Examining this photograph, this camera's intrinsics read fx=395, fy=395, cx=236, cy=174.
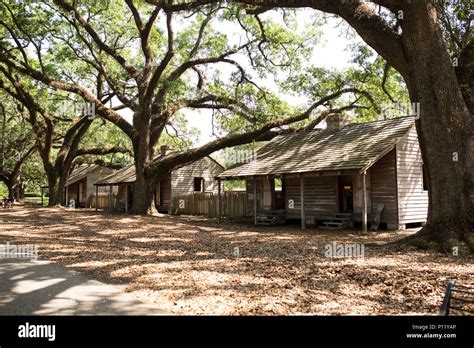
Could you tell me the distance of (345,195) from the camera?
19797 millimetres

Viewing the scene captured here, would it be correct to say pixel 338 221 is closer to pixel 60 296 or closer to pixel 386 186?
pixel 386 186

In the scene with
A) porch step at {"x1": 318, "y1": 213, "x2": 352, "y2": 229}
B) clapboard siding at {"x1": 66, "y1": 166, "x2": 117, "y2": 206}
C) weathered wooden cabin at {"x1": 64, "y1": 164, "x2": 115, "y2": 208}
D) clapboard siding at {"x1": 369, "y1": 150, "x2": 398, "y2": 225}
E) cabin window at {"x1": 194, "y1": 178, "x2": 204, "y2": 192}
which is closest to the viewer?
clapboard siding at {"x1": 369, "y1": 150, "x2": 398, "y2": 225}

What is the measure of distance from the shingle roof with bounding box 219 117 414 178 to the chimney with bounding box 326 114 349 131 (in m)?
0.55

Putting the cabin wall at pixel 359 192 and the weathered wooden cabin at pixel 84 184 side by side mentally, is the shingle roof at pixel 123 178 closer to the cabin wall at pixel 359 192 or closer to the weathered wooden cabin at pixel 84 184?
the weathered wooden cabin at pixel 84 184

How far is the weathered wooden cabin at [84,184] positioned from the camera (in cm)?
4662

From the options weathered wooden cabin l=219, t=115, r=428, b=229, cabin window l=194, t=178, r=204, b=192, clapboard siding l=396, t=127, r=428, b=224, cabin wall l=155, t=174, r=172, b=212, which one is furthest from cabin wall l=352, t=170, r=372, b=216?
cabin window l=194, t=178, r=204, b=192

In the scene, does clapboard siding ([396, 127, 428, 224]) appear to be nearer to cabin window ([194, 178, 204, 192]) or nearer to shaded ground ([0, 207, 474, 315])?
shaded ground ([0, 207, 474, 315])

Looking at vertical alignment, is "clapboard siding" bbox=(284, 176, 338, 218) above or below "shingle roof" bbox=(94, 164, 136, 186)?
below

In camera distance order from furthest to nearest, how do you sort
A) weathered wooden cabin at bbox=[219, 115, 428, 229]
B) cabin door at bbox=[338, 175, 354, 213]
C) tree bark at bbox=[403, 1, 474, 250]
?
cabin door at bbox=[338, 175, 354, 213], weathered wooden cabin at bbox=[219, 115, 428, 229], tree bark at bbox=[403, 1, 474, 250]

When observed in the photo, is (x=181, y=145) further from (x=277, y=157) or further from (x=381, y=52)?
(x=381, y=52)

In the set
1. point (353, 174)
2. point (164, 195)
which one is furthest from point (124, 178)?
point (353, 174)

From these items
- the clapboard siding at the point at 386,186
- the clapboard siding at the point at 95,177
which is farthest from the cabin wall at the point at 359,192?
the clapboard siding at the point at 95,177

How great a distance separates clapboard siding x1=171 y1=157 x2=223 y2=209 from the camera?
33156 mm

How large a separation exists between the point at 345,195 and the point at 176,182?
17.0 m
